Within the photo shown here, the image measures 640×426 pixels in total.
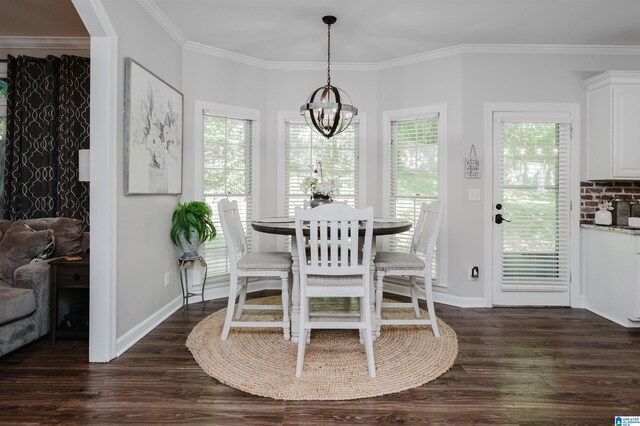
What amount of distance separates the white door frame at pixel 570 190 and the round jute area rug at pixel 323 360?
109 cm

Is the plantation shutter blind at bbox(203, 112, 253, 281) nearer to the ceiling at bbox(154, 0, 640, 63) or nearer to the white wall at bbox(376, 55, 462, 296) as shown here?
the ceiling at bbox(154, 0, 640, 63)

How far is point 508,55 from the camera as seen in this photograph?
4230mm

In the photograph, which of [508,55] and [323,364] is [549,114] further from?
[323,364]

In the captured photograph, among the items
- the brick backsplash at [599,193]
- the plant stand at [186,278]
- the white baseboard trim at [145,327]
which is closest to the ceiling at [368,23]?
the brick backsplash at [599,193]

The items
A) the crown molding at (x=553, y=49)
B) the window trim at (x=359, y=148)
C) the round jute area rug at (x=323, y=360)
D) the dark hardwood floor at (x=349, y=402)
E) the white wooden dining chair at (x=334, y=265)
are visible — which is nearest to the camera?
the dark hardwood floor at (x=349, y=402)

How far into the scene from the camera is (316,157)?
4832 millimetres

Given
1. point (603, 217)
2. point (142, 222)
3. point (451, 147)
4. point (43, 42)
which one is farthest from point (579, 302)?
point (43, 42)

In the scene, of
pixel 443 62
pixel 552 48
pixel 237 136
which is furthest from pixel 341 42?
pixel 552 48

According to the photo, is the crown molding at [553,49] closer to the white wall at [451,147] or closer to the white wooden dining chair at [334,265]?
the white wall at [451,147]

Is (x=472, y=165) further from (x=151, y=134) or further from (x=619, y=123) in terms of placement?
(x=151, y=134)

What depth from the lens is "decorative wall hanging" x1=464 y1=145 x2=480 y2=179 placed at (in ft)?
13.8

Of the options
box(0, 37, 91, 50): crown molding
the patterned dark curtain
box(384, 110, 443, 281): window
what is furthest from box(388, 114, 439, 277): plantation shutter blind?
box(0, 37, 91, 50): crown molding

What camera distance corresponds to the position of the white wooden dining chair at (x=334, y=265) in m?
2.53

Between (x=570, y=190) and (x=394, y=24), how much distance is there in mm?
2514
